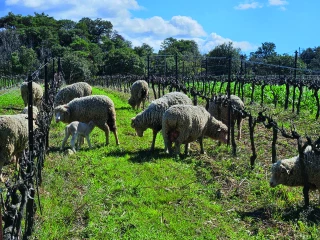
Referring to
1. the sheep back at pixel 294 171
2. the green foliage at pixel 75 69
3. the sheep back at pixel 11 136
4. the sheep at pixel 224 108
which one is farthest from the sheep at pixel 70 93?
the green foliage at pixel 75 69

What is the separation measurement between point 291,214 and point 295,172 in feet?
2.98

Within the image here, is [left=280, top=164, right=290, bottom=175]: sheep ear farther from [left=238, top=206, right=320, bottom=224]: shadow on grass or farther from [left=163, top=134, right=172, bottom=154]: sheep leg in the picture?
[left=163, top=134, right=172, bottom=154]: sheep leg

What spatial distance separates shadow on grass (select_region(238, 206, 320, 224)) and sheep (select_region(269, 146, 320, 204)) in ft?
1.74

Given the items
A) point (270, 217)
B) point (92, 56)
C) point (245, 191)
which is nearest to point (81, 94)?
point (245, 191)

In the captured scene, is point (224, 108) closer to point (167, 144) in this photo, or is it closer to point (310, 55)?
point (167, 144)

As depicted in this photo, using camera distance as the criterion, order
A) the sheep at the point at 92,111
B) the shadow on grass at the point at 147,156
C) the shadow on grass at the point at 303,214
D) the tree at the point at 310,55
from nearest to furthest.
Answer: the shadow on grass at the point at 303,214 → the shadow on grass at the point at 147,156 → the sheep at the point at 92,111 → the tree at the point at 310,55

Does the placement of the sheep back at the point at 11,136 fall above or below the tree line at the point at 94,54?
below

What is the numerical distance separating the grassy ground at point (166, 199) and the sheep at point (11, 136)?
2.95ft

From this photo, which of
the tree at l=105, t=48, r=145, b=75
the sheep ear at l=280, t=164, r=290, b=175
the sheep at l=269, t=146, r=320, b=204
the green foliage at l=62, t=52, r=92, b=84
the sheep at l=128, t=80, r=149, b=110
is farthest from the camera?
the tree at l=105, t=48, r=145, b=75

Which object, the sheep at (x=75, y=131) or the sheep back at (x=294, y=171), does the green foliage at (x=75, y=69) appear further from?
the sheep back at (x=294, y=171)

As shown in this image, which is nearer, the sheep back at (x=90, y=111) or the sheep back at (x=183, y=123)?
the sheep back at (x=183, y=123)

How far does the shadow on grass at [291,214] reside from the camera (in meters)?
6.72

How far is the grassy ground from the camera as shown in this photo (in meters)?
6.27

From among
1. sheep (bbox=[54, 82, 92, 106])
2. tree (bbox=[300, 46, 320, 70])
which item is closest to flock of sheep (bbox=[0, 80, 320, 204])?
sheep (bbox=[54, 82, 92, 106])
